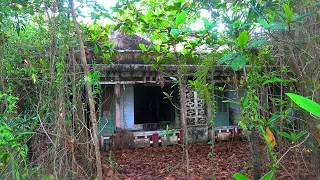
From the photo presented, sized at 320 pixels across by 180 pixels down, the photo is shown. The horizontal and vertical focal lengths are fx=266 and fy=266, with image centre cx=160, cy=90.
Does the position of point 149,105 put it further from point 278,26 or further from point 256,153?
point 278,26

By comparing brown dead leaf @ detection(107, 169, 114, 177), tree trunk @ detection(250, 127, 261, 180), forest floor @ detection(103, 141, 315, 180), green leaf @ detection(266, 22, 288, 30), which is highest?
green leaf @ detection(266, 22, 288, 30)

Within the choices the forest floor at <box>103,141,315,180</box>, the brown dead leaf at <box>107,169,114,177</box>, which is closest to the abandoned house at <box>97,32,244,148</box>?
the forest floor at <box>103,141,315,180</box>

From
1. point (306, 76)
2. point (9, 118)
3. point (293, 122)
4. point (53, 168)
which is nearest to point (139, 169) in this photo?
point (53, 168)

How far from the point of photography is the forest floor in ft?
13.0

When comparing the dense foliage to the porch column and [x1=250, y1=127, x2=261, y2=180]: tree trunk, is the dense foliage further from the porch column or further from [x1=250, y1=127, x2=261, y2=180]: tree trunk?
the porch column

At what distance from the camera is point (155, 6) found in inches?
230

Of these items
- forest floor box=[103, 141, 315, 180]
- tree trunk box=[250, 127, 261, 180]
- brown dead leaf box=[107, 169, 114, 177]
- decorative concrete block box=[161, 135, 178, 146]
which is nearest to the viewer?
tree trunk box=[250, 127, 261, 180]

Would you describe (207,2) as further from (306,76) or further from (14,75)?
(14,75)

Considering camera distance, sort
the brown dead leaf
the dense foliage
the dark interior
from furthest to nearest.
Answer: the dark interior, the brown dead leaf, the dense foliage

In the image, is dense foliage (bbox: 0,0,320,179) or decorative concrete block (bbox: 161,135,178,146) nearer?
dense foliage (bbox: 0,0,320,179)

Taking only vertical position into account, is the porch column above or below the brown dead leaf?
above

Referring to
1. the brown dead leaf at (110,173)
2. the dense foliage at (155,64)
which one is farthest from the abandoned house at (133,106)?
the dense foliage at (155,64)

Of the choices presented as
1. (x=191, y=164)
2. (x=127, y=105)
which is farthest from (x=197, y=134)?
(x=191, y=164)

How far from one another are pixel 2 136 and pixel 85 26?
5.32 feet
